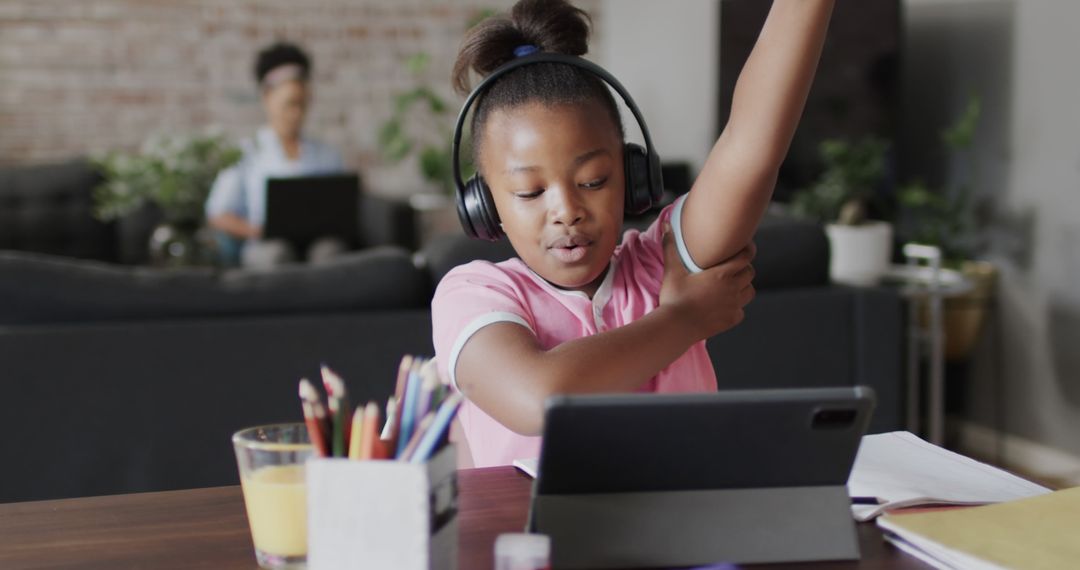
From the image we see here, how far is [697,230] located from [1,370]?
134 cm

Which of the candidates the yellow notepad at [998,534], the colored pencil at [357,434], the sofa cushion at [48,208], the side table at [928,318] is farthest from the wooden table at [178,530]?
the sofa cushion at [48,208]

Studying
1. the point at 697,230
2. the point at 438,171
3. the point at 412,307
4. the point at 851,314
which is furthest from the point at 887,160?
the point at 697,230

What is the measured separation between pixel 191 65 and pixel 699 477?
5.38 metres

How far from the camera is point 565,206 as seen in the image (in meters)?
0.94

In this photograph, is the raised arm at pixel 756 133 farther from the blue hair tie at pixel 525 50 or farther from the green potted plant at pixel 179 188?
the green potted plant at pixel 179 188

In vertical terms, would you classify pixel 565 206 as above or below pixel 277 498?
above

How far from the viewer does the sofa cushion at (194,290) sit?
188 centimetres

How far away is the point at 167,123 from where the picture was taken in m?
5.62

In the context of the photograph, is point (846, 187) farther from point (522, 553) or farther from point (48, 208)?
point (48, 208)

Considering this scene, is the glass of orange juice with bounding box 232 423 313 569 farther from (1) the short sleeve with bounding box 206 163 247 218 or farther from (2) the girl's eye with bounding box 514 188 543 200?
(1) the short sleeve with bounding box 206 163 247 218

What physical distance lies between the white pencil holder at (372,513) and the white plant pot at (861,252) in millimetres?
2459

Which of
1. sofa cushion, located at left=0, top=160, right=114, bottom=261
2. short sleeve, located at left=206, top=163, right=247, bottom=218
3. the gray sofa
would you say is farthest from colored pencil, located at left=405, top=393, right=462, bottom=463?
sofa cushion, located at left=0, top=160, right=114, bottom=261

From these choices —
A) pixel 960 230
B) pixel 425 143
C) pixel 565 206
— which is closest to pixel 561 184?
pixel 565 206

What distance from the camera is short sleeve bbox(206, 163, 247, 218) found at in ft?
14.5
